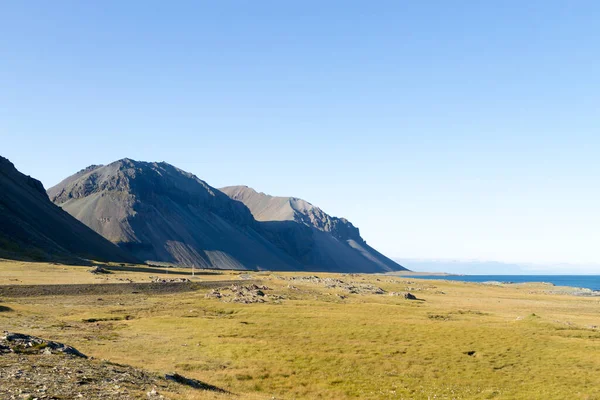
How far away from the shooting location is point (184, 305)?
94.2 m

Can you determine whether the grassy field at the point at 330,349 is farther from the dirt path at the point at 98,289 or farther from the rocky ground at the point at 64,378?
the dirt path at the point at 98,289

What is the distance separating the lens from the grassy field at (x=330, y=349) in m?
40.9

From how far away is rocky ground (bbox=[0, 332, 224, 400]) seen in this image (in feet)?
78.3

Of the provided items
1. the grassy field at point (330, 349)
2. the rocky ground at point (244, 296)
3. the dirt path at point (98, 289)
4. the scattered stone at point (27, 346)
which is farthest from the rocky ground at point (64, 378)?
the rocky ground at point (244, 296)

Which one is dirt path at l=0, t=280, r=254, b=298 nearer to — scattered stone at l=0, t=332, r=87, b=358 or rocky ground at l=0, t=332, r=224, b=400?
scattered stone at l=0, t=332, r=87, b=358

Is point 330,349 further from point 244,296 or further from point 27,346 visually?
point 244,296

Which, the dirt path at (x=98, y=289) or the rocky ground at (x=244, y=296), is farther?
the rocky ground at (x=244, y=296)

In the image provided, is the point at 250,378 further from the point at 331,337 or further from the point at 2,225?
the point at 2,225

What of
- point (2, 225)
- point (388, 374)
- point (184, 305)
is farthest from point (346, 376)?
point (2, 225)

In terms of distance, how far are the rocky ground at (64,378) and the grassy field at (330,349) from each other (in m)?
3.27

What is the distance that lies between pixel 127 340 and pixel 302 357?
19817mm

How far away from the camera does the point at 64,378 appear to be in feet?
89.2

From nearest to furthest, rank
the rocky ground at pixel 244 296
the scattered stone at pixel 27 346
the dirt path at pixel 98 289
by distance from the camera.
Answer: the scattered stone at pixel 27 346, the dirt path at pixel 98 289, the rocky ground at pixel 244 296

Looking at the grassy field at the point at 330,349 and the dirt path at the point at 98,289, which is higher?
the grassy field at the point at 330,349
